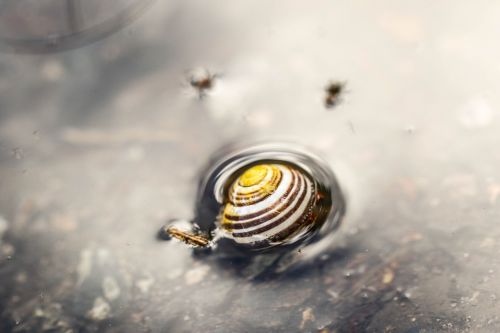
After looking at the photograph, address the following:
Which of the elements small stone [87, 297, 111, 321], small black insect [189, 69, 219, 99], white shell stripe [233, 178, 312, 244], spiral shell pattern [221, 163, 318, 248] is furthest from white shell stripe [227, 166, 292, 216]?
small black insect [189, 69, 219, 99]

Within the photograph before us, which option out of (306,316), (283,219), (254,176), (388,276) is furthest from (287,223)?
A: (388,276)

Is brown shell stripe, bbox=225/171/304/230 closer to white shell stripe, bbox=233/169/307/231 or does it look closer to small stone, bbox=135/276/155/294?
white shell stripe, bbox=233/169/307/231

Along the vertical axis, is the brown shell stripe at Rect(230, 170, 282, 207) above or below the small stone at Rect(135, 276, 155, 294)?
above

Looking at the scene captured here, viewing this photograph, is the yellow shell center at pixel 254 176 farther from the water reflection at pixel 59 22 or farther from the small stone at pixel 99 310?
the water reflection at pixel 59 22

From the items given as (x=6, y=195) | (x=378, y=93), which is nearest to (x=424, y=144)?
(x=378, y=93)

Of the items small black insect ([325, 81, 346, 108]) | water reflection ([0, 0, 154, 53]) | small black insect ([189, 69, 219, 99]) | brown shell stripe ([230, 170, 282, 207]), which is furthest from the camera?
water reflection ([0, 0, 154, 53])

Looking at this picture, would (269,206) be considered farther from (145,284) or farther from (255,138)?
(145,284)
